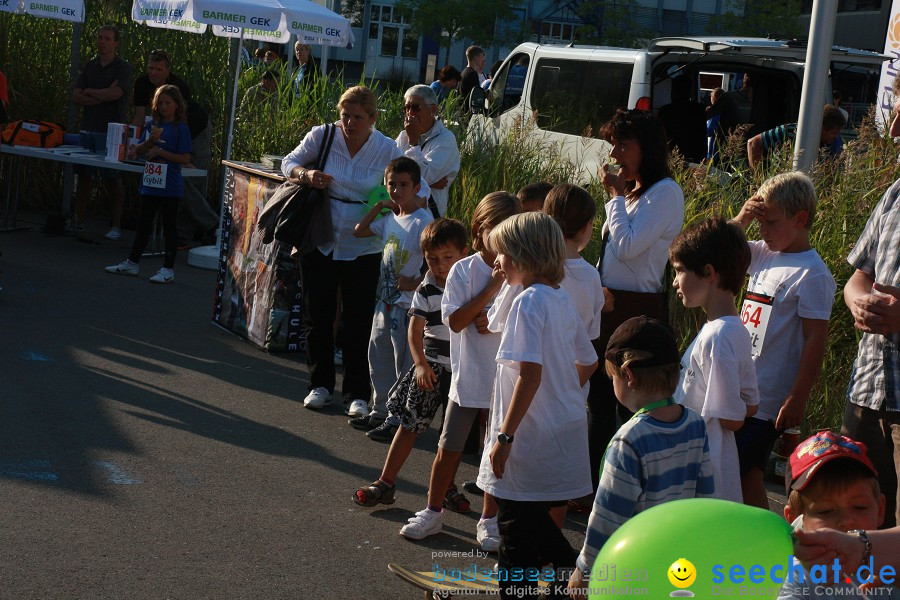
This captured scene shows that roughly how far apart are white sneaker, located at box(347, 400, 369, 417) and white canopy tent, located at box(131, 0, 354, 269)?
4.09 meters

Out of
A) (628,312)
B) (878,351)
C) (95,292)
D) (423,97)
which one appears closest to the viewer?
(878,351)

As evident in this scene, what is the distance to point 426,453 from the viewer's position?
626cm

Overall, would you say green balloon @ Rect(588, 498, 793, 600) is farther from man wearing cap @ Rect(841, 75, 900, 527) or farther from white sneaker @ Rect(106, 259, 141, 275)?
white sneaker @ Rect(106, 259, 141, 275)

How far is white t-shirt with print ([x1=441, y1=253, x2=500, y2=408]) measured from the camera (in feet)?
15.6

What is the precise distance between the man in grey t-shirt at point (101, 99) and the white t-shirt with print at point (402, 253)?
697 centimetres

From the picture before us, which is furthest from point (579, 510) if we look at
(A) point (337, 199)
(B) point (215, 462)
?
(A) point (337, 199)

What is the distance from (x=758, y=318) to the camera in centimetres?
435

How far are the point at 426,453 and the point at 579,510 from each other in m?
1.11

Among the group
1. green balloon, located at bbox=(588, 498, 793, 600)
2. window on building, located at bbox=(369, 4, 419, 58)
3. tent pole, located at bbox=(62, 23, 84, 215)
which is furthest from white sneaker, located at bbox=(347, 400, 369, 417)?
window on building, located at bbox=(369, 4, 419, 58)

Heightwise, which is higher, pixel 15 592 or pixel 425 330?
pixel 425 330

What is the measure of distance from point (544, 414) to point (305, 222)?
3.04 meters

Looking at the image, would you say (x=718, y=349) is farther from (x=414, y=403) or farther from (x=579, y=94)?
(x=579, y=94)

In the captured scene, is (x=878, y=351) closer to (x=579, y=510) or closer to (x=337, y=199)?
(x=579, y=510)

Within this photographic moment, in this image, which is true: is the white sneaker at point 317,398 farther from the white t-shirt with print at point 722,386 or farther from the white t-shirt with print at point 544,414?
the white t-shirt with print at point 722,386
